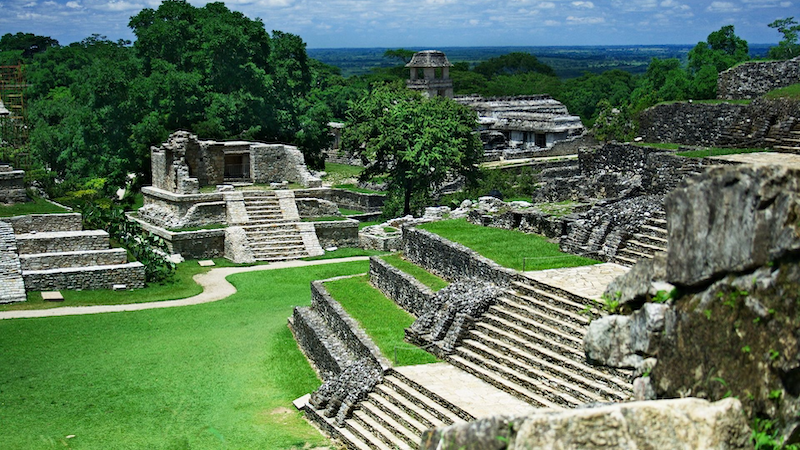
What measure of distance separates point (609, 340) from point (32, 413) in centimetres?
1077

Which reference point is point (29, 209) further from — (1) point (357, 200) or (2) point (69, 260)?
(1) point (357, 200)

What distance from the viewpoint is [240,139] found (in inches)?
1415

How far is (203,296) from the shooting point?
78.7 feet

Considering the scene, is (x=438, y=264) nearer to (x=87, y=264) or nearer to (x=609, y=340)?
(x=87, y=264)

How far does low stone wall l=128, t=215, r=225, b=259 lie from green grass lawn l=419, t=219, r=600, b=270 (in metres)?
9.15

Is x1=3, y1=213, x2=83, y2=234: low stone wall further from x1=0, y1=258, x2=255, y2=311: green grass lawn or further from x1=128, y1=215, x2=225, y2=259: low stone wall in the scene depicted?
x1=0, y1=258, x2=255, y2=311: green grass lawn

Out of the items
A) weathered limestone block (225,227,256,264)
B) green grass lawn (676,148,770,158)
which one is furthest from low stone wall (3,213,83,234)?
green grass lawn (676,148,770,158)

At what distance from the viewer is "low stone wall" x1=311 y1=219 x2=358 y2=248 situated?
30328 millimetres

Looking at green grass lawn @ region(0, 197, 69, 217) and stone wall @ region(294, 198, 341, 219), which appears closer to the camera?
green grass lawn @ region(0, 197, 69, 217)

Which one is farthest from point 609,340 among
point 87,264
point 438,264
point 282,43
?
point 282,43

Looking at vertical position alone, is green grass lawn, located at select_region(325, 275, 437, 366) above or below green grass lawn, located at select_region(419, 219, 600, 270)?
below

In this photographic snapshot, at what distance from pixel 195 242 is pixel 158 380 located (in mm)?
12119

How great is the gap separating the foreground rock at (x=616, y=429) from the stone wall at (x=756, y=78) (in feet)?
55.7

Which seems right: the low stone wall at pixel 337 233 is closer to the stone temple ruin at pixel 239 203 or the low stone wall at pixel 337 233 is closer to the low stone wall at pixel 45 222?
the stone temple ruin at pixel 239 203
